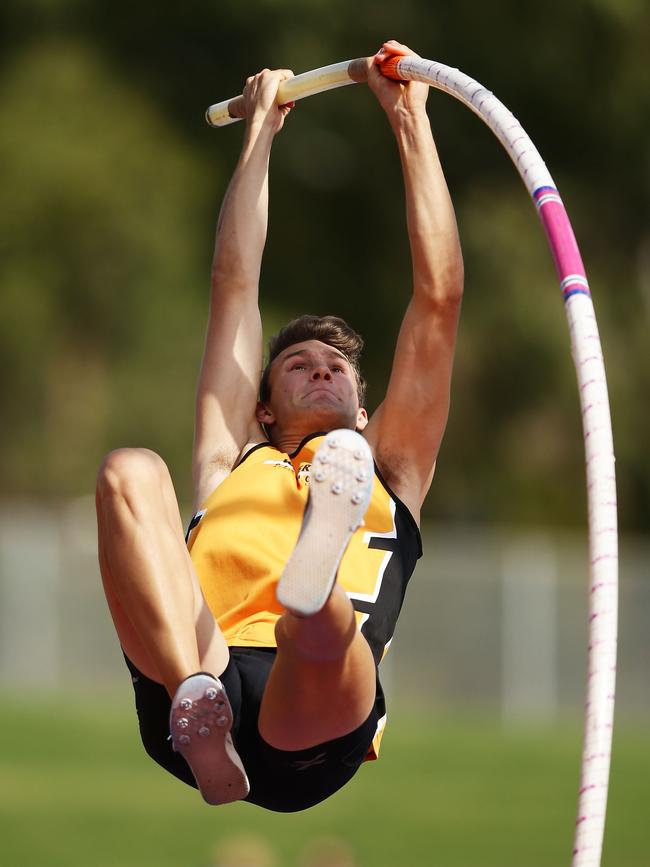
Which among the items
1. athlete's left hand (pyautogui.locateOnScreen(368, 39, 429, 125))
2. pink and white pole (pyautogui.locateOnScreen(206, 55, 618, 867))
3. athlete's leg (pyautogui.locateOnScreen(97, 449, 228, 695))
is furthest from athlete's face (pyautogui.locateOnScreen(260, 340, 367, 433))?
pink and white pole (pyautogui.locateOnScreen(206, 55, 618, 867))

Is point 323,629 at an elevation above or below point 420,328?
below

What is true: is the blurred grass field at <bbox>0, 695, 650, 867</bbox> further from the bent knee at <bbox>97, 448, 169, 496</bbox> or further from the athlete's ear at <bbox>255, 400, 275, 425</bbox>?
the bent knee at <bbox>97, 448, 169, 496</bbox>

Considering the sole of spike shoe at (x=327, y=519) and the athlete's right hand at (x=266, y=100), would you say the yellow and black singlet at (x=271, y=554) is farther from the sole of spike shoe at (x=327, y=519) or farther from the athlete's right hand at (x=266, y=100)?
the athlete's right hand at (x=266, y=100)

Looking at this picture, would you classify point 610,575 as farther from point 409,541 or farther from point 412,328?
point 412,328

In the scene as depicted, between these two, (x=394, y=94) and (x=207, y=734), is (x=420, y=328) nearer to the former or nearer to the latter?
(x=394, y=94)

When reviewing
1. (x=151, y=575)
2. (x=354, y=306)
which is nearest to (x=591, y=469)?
(x=151, y=575)

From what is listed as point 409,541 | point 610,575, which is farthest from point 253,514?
point 610,575

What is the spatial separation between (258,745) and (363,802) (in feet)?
53.1

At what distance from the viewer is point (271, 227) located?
90.1ft

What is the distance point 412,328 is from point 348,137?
837 inches

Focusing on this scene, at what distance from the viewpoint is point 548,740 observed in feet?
71.4

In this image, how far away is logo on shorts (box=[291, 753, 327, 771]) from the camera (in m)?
5.86

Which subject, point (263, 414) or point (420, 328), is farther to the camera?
point (263, 414)

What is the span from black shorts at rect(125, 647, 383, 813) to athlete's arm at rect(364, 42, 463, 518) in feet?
2.93
